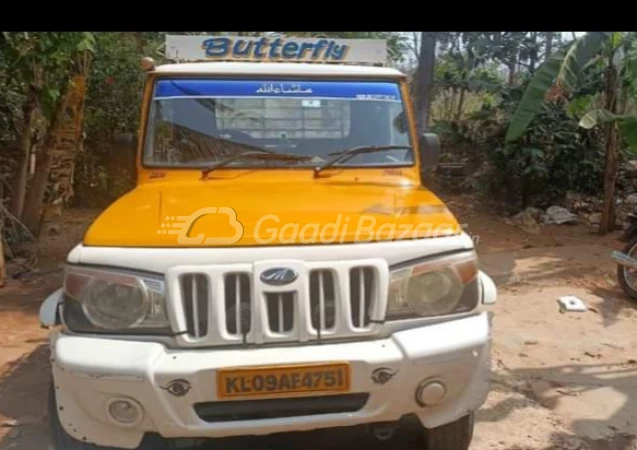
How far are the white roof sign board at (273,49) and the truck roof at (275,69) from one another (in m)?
0.20

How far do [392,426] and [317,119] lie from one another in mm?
1783

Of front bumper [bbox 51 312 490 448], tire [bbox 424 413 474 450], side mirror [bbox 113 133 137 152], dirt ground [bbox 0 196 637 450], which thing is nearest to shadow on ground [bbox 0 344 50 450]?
dirt ground [bbox 0 196 637 450]

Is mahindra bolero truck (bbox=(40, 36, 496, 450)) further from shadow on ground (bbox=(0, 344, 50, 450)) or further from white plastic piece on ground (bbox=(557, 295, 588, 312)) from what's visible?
white plastic piece on ground (bbox=(557, 295, 588, 312))

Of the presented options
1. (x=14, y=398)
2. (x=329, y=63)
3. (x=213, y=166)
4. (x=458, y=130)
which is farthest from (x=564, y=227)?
(x=14, y=398)

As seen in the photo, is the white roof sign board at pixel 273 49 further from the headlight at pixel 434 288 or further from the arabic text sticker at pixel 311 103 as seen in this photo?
the headlight at pixel 434 288

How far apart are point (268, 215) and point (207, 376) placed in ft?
2.52

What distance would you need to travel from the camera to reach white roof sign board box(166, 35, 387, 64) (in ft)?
14.1

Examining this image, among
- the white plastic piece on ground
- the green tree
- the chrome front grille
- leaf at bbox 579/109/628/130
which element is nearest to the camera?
the chrome front grille

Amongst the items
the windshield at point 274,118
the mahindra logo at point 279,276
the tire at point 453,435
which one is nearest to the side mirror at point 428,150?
the windshield at point 274,118

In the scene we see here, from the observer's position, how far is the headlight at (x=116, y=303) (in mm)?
2646

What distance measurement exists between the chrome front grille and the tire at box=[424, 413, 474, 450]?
673 millimetres

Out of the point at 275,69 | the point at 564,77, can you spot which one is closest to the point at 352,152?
the point at 275,69

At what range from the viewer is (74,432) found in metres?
2.65

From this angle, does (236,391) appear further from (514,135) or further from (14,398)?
(514,135)
